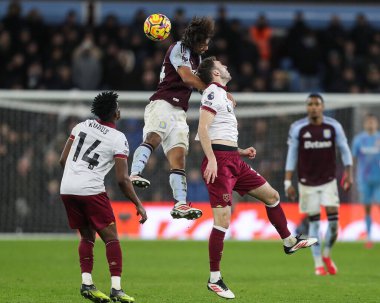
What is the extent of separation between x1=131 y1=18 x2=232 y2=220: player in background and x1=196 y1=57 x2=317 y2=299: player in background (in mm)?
369

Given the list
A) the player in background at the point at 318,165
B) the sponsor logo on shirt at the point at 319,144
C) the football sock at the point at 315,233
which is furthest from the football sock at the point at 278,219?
the sponsor logo on shirt at the point at 319,144

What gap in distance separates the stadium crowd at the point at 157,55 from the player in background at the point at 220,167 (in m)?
10.9

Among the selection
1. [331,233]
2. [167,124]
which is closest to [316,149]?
[331,233]

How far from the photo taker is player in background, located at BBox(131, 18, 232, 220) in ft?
34.3

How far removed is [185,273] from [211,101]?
3.97 m

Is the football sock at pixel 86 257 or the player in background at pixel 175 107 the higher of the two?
the player in background at pixel 175 107

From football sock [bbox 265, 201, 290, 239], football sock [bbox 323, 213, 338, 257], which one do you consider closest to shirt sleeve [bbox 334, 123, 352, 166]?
football sock [bbox 323, 213, 338, 257]

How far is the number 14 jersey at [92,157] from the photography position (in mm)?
9469

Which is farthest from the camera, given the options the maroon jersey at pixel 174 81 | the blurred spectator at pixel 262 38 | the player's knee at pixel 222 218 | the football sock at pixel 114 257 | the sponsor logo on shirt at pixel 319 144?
the blurred spectator at pixel 262 38

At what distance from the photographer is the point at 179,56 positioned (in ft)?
34.5

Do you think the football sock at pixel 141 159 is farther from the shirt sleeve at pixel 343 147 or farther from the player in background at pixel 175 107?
the shirt sleeve at pixel 343 147

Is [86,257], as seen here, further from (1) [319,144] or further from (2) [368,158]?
(2) [368,158]

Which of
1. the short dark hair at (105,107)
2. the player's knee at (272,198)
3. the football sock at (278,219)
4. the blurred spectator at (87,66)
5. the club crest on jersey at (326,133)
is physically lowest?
the football sock at (278,219)

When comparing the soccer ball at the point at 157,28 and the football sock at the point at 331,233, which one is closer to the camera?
the soccer ball at the point at 157,28
